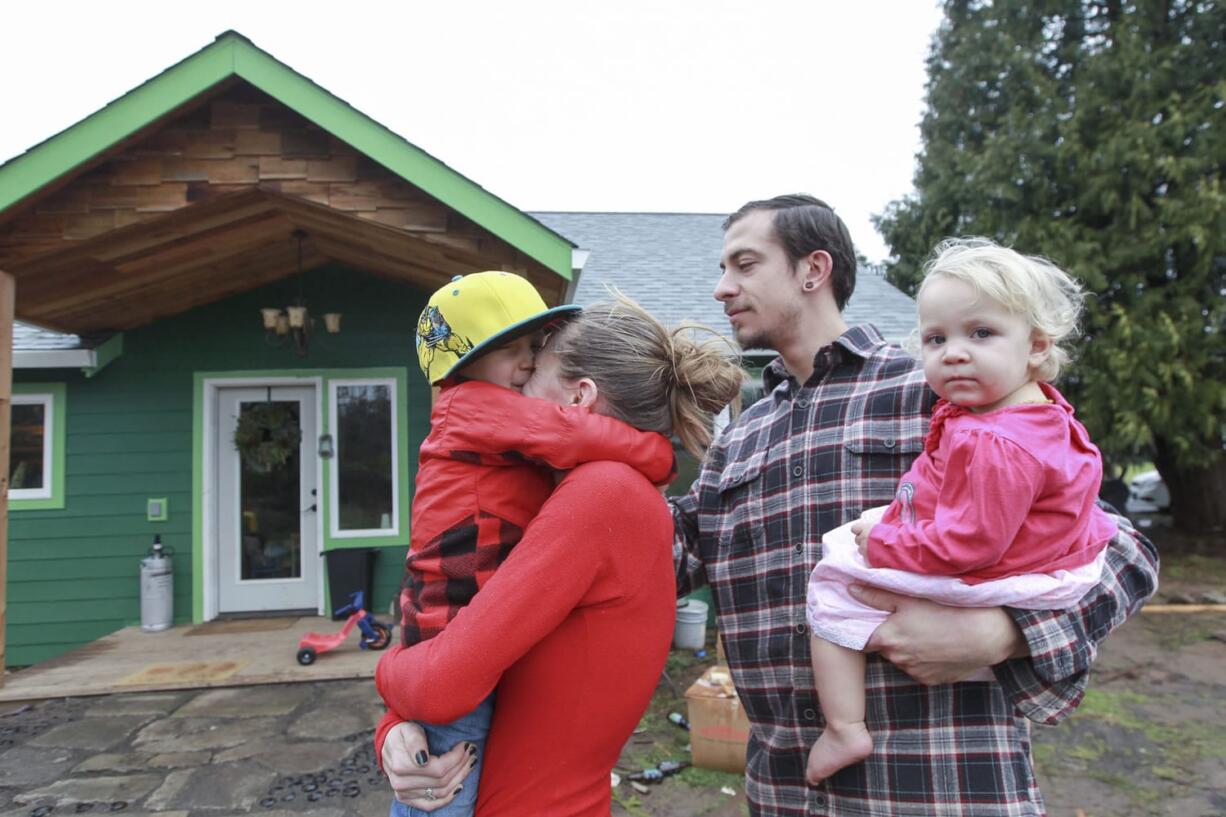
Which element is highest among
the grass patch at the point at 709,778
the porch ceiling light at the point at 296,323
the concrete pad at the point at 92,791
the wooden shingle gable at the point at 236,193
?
the wooden shingle gable at the point at 236,193

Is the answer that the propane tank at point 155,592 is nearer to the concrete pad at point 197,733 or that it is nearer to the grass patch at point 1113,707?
the concrete pad at point 197,733

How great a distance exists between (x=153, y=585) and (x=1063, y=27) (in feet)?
47.7

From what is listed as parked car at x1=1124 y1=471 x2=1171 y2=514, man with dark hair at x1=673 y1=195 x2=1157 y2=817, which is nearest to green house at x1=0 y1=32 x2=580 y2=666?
man with dark hair at x1=673 y1=195 x2=1157 y2=817

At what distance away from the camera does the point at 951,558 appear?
1.20 meters

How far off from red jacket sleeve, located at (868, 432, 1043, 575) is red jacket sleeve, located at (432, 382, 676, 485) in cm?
46

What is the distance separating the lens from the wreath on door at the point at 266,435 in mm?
6516

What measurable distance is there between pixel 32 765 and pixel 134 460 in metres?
3.28

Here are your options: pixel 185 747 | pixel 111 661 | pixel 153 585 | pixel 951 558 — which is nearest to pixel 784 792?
pixel 951 558

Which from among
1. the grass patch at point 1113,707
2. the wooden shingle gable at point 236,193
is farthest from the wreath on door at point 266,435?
the grass patch at point 1113,707

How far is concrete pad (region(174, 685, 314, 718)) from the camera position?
458 centimetres

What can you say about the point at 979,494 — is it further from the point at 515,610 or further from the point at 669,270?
the point at 669,270

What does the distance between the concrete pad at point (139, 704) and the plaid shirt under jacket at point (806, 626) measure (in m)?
4.48

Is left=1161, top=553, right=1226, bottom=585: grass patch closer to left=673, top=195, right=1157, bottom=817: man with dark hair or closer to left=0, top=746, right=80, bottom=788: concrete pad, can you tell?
left=673, top=195, right=1157, bottom=817: man with dark hair

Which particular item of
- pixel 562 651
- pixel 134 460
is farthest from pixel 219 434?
pixel 562 651
